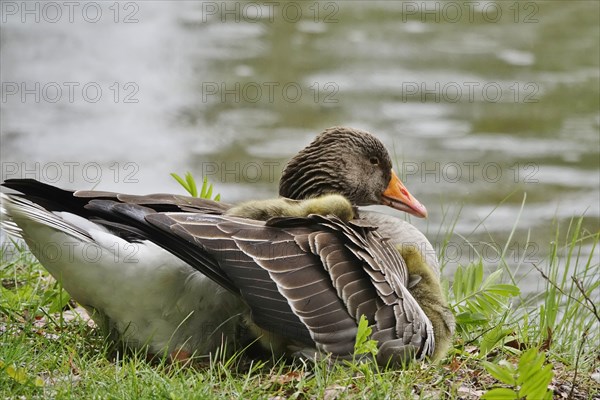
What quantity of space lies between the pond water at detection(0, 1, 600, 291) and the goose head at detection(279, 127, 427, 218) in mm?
2650

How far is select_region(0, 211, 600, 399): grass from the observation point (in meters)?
4.68

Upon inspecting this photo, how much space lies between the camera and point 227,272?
509 centimetres

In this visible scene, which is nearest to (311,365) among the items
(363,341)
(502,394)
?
(363,341)

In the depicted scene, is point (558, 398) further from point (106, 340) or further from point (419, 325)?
point (106, 340)

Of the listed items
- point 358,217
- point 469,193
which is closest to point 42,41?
point 469,193

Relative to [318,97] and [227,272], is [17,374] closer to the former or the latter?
[227,272]

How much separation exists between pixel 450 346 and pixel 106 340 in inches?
77.8

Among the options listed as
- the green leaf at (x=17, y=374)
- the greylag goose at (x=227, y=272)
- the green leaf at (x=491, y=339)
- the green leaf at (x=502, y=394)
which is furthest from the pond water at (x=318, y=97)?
the green leaf at (x=17, y=374)

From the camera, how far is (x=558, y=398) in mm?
5125

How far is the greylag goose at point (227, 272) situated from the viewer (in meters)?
5.14

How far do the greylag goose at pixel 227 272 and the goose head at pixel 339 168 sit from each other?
2.31 feet

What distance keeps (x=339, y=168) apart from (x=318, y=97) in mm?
7419

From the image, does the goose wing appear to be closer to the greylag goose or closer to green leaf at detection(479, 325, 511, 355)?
the greylag goose

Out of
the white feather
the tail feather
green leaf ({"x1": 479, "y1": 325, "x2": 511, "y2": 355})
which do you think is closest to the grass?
green leaf ({"x1": 479, "y1": 325, "x2": 511, "y2": 355})
